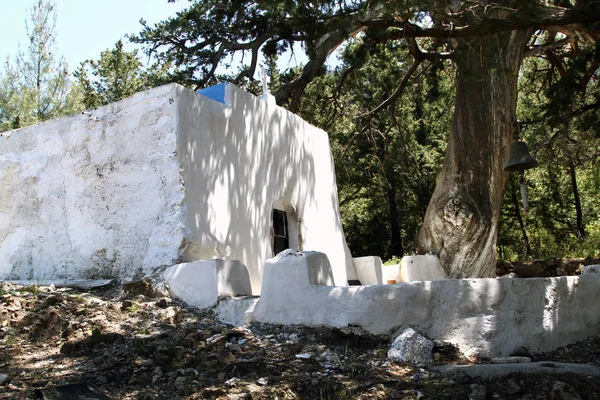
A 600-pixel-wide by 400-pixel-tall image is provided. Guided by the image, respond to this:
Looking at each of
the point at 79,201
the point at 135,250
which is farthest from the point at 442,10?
the point at 79,201

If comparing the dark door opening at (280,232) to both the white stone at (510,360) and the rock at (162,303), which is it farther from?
the white stone at (510,360)

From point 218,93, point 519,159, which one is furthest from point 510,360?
point 218,93

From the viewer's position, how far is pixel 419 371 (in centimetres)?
536

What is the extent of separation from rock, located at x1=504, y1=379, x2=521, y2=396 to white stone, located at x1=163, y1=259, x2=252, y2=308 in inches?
129

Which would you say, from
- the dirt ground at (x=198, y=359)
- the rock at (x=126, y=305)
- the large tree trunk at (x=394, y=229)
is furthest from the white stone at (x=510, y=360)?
the large tree trunk at (x=394, y=229)

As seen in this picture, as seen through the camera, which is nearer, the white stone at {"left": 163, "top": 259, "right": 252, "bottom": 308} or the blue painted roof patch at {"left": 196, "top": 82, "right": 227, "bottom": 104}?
the white stone at {"left": 163, "top": 259, "right": 252, "bottom": 308}

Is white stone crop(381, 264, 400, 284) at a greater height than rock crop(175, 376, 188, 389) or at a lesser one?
greater

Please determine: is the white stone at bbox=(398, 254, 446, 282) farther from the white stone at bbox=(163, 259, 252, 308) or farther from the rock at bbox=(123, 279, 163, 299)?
the rock at bbox=(123, 279, 163, 299)

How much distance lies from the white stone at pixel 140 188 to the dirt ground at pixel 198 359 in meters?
1.06

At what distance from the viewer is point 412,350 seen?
5.60 metres

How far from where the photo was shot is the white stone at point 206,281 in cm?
706

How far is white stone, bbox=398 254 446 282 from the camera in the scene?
1060cm

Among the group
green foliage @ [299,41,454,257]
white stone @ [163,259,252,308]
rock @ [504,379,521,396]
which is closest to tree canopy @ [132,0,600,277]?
white stone @ [163,259,252,308]

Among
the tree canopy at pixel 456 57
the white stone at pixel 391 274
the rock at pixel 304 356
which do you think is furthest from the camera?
the white stone at pixel 391 274
